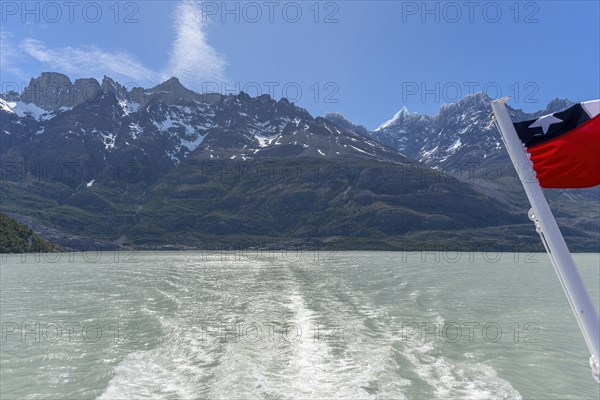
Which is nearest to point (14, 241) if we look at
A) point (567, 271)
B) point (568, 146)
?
point (568, 146)

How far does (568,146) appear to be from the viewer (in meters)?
6.62

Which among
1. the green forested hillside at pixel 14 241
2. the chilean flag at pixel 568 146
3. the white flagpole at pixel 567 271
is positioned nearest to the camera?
the white flagpole at pixel 567 271

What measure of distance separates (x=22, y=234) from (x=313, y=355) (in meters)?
221

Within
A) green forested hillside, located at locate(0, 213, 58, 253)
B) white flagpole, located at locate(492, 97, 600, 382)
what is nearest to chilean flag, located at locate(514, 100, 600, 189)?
white flagpole, located at locate(492, 97, 600, 382)

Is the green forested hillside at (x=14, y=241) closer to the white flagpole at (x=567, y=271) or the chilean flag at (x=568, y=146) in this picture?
the chilean flag at (x=568, y=146)

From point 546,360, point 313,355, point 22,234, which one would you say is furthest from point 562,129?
point 22,234

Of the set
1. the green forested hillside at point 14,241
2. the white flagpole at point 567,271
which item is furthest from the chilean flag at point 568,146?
the green forested hillside at point 14,241

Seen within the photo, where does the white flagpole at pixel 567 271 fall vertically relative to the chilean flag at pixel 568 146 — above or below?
below

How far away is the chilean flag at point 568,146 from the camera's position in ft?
21.4

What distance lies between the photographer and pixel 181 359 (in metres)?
21.7

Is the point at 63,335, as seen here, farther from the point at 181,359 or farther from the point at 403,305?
the point at 403,305

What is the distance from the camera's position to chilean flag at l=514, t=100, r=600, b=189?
21.4 ft

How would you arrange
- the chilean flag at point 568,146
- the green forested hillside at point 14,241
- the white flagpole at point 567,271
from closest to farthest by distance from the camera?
the white flagpole at point 567,271 → the chilean flag at point 568,146 → the green forested hillside at point 14,241

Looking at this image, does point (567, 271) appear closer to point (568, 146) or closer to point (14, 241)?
point (568, 146)
